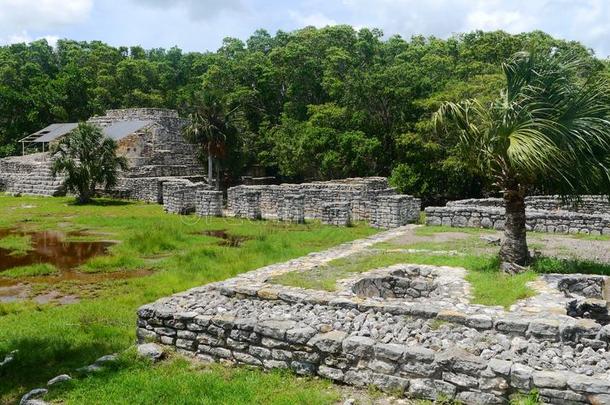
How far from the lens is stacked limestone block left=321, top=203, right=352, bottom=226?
22141mm

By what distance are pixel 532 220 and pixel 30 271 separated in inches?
556

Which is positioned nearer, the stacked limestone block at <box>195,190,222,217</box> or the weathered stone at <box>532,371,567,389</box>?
the weathered stone at <box>532,371,567,389</box>

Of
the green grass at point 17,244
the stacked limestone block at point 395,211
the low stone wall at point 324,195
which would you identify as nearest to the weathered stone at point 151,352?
the green grass at point 17,244

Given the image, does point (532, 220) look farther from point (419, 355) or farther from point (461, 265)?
point (419, 355)

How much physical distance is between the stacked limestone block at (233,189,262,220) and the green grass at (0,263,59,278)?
11.2 meters

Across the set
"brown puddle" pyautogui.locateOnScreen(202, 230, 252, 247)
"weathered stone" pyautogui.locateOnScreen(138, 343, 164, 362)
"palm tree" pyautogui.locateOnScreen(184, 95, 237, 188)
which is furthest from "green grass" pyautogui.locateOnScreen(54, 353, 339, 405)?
"palm tree" pyautogui.locateOnScreen(184, 95, 237, 188)

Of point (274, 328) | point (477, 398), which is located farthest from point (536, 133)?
point (274, 328)

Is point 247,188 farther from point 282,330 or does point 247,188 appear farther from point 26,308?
point 282,330

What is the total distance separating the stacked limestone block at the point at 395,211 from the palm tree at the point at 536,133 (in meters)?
9.05

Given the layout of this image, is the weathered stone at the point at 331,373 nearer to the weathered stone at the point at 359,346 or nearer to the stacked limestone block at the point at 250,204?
the weathered stone at the point at 359,346

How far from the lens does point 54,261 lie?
16203 mm

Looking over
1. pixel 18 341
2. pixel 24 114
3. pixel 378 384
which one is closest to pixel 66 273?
pixel 18 341

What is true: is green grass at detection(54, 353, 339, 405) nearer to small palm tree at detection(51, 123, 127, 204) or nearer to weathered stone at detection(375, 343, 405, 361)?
weathered stone at detection(375, 343, 405, 361)

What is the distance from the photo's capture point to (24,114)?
181 feet
